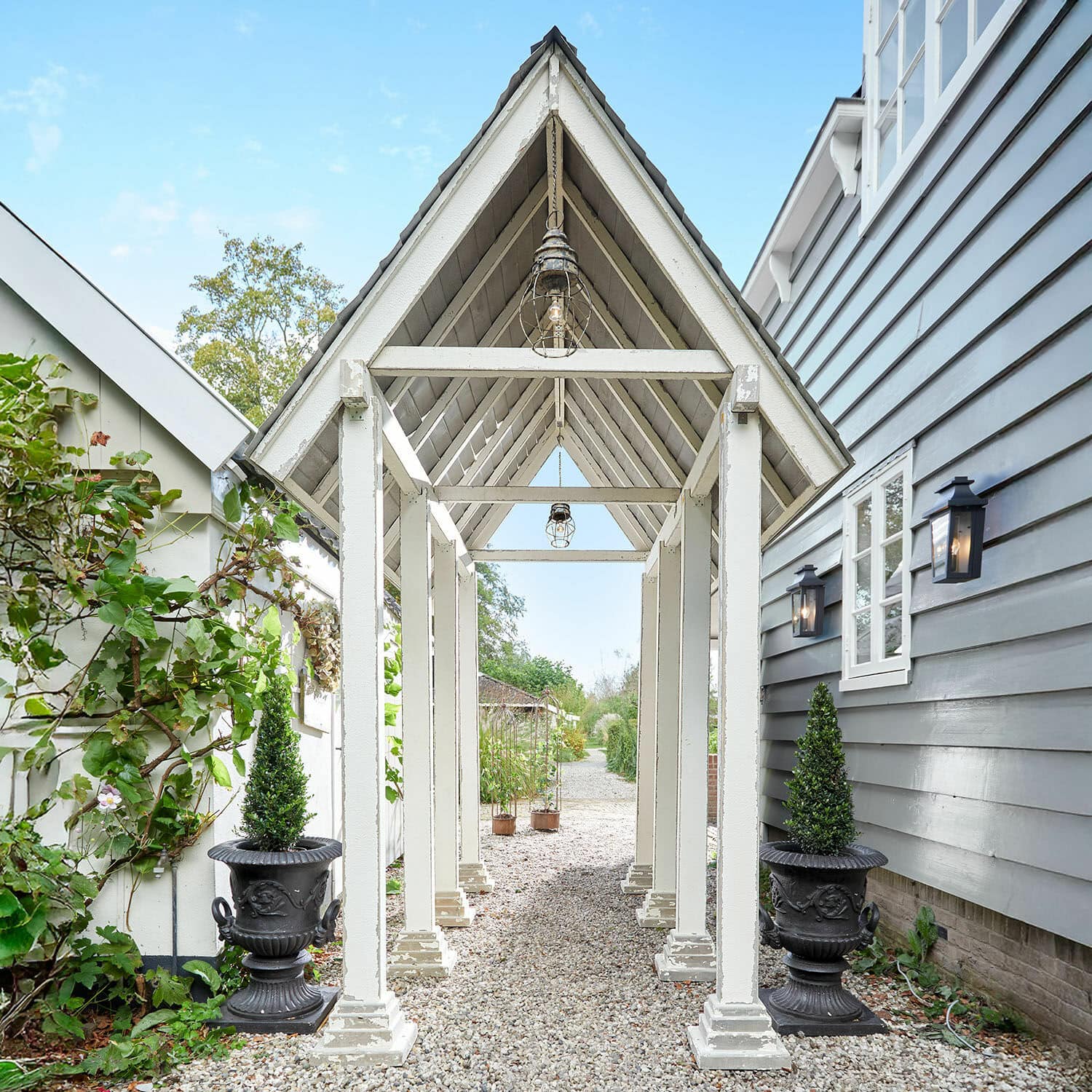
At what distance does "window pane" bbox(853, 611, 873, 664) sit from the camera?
5480mm

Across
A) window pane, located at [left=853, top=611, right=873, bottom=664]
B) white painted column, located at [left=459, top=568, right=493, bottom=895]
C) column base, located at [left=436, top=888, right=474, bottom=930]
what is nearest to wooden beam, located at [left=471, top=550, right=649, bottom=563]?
white painted column, located at [left=459, top=568, right=493, bottom=895]

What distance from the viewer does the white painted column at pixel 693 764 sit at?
4.27m

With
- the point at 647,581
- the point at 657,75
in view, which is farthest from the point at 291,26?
the point at 647,581

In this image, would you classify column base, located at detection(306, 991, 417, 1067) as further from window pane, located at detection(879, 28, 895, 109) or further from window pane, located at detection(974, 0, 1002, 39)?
window pane, located at detection(879, 28, 895, 109)

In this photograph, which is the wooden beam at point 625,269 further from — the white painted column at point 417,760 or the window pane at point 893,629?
the window pane at point 893,629

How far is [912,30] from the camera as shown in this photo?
16.6 ft

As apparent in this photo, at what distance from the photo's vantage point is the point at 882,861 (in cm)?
372

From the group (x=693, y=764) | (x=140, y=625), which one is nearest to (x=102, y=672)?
(x=140, y=625)

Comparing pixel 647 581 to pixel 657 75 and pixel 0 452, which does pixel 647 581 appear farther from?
pixel 657 75

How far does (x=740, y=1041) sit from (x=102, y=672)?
9.64 feet

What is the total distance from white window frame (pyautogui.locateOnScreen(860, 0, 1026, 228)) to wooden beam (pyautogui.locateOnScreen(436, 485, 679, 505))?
2.18m

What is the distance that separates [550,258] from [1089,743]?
2570 mm

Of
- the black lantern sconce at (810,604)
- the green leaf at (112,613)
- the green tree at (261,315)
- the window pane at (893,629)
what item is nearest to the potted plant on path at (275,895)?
the green leaf at (112,613)

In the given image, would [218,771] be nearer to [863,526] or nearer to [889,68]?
[863,526]
